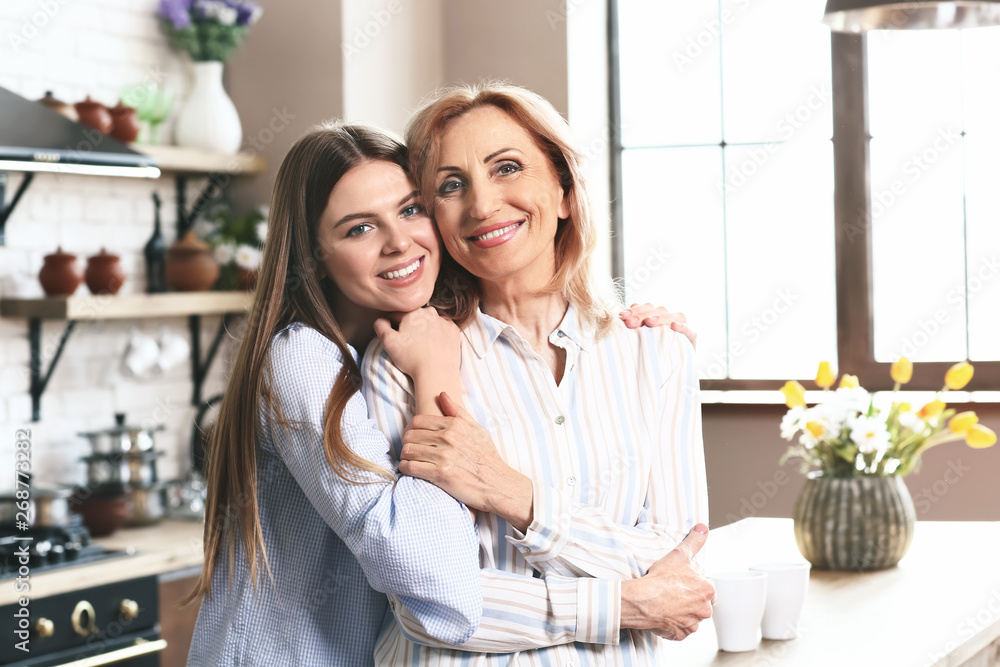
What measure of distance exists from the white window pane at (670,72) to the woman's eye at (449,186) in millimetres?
2935

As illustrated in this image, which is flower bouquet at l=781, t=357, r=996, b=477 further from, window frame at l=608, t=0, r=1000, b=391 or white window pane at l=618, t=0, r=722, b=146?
white window pane at l=618, t=0, r=722, b=146

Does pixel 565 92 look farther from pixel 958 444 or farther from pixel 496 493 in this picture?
pixel 496 493

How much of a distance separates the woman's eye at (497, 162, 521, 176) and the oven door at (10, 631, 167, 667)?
1.99m

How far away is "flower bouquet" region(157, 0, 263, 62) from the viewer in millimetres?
3553

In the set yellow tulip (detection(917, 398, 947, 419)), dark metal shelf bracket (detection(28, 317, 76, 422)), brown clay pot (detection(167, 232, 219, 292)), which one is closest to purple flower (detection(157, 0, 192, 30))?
brown clay pot (detection(167, 232, 219, 292))

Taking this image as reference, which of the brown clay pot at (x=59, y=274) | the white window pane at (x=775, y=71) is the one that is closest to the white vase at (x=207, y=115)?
the brown clay pot at (x=59, y=274)

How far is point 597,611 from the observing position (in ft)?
4.12

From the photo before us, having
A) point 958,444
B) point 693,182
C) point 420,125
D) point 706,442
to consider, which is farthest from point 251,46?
point 958,444

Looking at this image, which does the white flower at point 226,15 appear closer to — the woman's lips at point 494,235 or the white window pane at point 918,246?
the white window pane at point 918,246

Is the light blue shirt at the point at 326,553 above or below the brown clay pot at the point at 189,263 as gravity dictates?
below

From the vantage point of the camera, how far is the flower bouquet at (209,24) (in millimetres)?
3553

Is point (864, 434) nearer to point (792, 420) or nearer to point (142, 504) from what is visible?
point (792, 420)

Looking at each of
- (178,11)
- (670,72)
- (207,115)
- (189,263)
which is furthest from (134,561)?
(670,72)

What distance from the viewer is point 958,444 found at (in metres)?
3.64
